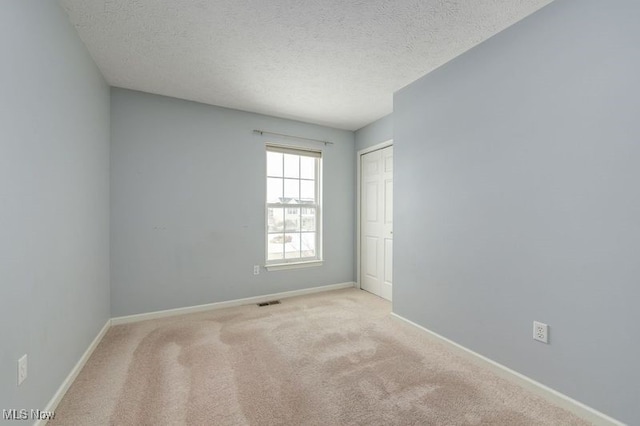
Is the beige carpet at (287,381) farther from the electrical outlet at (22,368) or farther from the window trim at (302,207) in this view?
the window trim at (302,207)

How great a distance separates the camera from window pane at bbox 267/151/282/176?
3.78 metres

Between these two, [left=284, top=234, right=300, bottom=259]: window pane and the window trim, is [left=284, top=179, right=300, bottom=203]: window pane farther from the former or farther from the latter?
[left=284, top=234, right=300, bottom=259]: window pane

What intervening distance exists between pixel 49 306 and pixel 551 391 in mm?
3207

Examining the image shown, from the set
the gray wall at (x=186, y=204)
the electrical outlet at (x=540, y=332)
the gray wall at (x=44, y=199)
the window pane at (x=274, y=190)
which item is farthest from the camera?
the window pane at (x=274, y=190)

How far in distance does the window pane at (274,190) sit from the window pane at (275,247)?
523mm

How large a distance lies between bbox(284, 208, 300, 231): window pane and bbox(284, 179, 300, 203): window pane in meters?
0.15

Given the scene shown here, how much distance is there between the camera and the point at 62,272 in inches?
69.9

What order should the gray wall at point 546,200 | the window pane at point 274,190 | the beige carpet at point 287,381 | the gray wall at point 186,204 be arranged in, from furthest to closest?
the window pane at point 274,190 → the gray wall at point 186,204 → the beige carpet at point 287,381 → the gray wall at point 546,200

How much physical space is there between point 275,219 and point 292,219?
0.89ft

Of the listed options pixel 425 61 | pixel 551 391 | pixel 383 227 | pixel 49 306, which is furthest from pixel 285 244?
pixel 551 391

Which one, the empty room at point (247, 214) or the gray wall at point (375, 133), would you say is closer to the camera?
the empty room at point (247, 214)

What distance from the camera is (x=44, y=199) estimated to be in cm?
156

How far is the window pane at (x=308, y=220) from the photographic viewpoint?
13.3ft

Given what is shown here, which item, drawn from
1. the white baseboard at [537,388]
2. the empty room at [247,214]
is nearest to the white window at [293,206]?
the empty room at [247,214]
